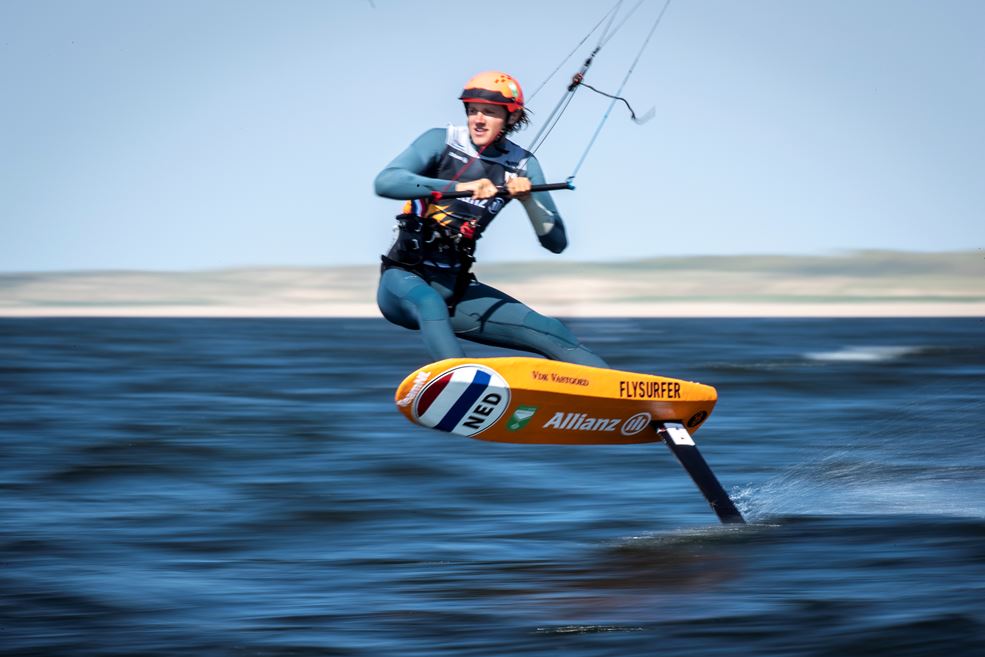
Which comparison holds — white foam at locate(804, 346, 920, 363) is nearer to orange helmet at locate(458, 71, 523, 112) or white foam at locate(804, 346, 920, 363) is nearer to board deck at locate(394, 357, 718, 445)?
board deck at locate(394, 357, 718, 445)

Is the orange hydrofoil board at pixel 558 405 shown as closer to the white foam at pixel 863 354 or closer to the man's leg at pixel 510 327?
the man's leg at pixel 510 327

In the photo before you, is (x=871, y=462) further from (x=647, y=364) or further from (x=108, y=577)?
(x=647, y=364)

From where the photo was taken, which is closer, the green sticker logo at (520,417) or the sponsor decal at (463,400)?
the sponsor decal at (463,400)

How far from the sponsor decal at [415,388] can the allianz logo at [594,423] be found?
3.17 feet

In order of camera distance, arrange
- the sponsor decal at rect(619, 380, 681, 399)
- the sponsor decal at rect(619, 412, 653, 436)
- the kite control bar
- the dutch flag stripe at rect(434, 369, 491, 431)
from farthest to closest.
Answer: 1. the sponsor decal at rect(619, 412, 653, 436)
2. the sponsor decal at rect(619, 380, 681, 399)
3. the dutch flag stripe at rect(434, 369, 491, 431)
4. the kite control bar

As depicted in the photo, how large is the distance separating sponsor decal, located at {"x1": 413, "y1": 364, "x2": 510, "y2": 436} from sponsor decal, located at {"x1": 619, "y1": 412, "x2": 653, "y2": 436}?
89 centimetres

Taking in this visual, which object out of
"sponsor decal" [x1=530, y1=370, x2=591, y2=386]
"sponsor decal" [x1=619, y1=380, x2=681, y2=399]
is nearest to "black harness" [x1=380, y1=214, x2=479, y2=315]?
"sponsor decal" [x1=530, y1=370, x2=591, y2=386]

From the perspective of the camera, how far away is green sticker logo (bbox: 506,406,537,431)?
29.5 feet

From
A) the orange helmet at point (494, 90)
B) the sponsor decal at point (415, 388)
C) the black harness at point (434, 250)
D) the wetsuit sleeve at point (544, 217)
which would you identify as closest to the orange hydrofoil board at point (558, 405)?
the sponsor decal at point (415, 388)

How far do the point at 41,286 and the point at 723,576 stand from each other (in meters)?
74.9

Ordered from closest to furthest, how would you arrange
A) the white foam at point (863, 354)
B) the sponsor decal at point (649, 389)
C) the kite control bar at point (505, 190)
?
the kite control bar at point (505, 190) < the sponsor decal at point (649, 389) < the white foam at point (863, 354)

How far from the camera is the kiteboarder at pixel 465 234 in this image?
8.62 meters

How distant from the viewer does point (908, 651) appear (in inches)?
273

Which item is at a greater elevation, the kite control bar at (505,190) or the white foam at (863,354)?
the kite control bar at (505,190)
